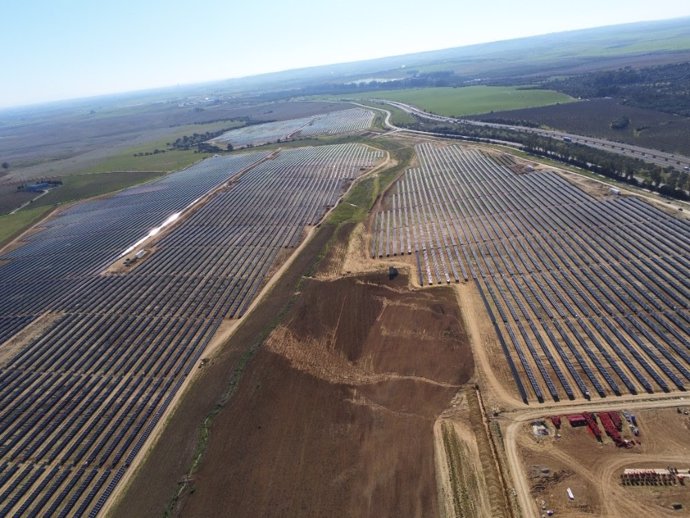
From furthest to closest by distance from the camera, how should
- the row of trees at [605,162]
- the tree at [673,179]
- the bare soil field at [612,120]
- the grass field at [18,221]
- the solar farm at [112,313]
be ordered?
the bare soil field at [612,120] < the grass field at [18,221] < the row of trees at [605,162] < the tree at [673,179] < the solar farm at [112,313]

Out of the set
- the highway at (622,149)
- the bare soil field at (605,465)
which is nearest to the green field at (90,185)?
the highway at (622,149)

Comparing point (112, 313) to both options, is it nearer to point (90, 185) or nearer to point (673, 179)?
point (90, 185)

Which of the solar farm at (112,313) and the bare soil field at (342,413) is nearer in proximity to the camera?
the bare soil field at (342,413)

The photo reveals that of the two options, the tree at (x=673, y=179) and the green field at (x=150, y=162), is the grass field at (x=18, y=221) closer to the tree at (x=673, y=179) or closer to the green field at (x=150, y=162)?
the green field at (x=150, y=162)

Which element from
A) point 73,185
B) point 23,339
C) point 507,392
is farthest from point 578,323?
point 73,185

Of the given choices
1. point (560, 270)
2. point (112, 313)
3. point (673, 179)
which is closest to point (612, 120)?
point (673, 179)

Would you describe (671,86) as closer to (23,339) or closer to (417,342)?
(417,342)
